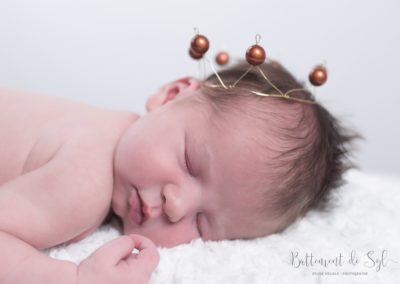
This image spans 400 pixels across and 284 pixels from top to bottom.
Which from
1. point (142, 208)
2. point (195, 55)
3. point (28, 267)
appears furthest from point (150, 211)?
point (195, 55)

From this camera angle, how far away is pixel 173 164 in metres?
1.10

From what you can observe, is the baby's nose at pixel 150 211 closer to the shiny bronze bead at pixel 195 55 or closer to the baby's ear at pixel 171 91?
the baby's ear at pixel 171 91

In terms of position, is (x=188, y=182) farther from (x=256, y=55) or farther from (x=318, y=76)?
(x=318, y=76)

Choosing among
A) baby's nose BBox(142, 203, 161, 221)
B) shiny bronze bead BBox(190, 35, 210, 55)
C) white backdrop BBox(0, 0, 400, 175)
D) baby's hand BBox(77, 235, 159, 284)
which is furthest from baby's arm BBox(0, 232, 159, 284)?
white backdrop BBox(0, 0, 400, 175)

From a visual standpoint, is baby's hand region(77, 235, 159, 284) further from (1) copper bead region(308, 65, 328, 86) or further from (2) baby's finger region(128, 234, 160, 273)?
(1) copper bead region(308, 65, 328, 86)

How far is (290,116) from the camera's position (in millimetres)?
1169

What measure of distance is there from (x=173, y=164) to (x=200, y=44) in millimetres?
411

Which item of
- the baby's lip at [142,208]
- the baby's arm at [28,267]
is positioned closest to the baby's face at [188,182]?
the baby's lip at [142,208]

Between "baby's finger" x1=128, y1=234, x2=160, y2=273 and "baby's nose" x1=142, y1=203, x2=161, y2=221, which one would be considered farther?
"baby's nose" x1=142, y1=203, x2=161, y2=221

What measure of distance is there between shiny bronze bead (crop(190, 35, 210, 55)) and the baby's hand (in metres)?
0.63

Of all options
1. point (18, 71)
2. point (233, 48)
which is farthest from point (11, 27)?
point (233, 48)

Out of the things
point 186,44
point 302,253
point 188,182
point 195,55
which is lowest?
point 302,253

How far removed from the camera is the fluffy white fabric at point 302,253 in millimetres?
948

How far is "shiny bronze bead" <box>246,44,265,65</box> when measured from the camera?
4.09 feet
